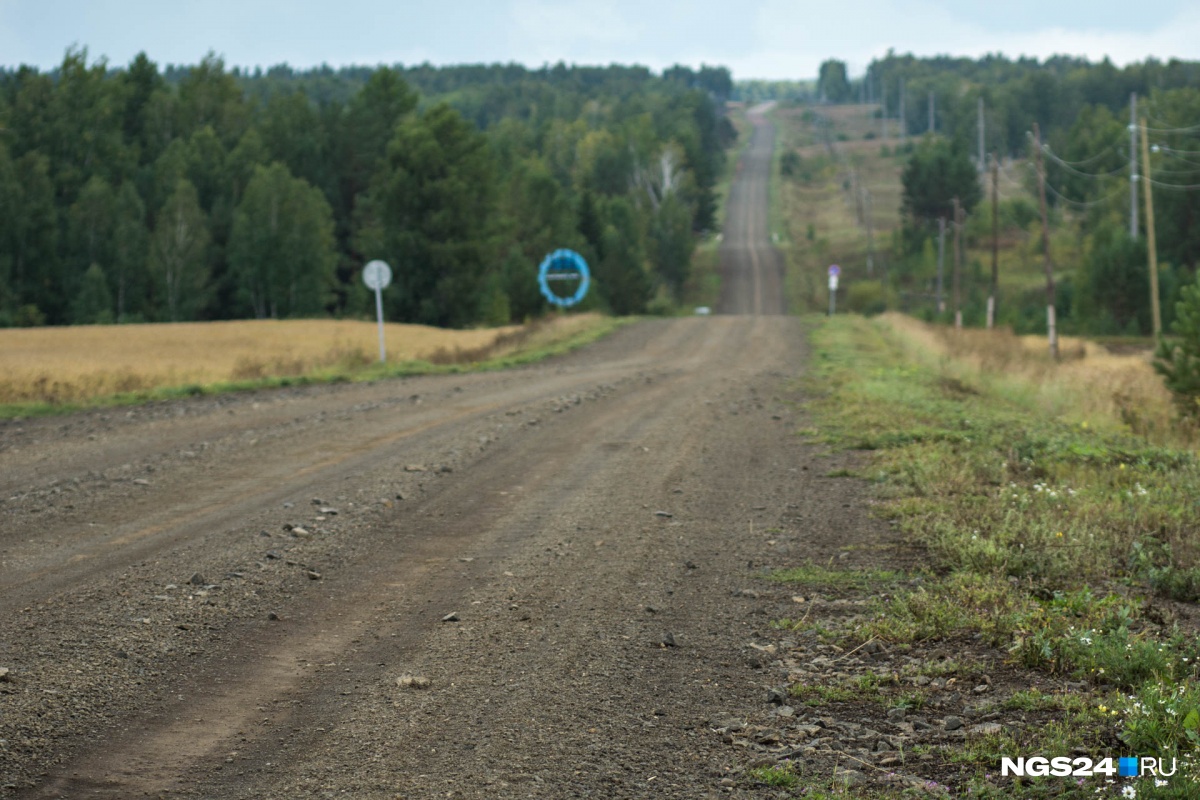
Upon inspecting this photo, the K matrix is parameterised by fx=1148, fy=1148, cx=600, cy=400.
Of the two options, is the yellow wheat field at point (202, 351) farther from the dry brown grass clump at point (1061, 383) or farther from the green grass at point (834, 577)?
the green grass at point (834, 577)

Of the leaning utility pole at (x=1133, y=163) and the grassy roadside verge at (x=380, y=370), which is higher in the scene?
the leaning utility pole at (x=1133, y=163)

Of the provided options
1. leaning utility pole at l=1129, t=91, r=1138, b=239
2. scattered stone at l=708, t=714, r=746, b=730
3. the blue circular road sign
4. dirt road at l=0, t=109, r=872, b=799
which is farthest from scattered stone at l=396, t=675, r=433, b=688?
the blue circular road sign

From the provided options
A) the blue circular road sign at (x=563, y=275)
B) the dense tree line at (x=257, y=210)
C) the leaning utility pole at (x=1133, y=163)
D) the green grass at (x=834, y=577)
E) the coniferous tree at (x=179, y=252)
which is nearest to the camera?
the green grass at (x=834, y=577)

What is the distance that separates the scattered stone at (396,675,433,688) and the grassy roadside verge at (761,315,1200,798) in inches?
75.8

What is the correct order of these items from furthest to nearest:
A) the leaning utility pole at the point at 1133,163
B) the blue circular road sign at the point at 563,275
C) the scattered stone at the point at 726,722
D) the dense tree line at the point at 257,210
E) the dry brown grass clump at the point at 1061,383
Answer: the dense tree line at the point at 257,210 → the blue circular road sign at the point at 563,275 → the leaning utility pole at the point at 1133,163 → the dry brown grass clump at the point at 1061,383 → the scattered stone at the point at 726,722

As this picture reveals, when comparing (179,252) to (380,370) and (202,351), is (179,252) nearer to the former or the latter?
(202,351)

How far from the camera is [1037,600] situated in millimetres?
7375

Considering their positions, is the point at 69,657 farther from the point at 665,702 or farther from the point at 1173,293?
the point at 1173,293

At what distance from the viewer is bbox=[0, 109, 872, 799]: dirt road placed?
5.02m

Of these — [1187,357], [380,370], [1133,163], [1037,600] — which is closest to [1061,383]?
[1187,357]

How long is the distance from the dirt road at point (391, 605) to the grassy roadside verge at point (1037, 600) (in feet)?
2.54

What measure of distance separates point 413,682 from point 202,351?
33840 millimetres

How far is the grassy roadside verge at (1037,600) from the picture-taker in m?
4.94

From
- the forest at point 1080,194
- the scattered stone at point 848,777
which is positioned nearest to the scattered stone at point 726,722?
the scattered stone at point 848,777
